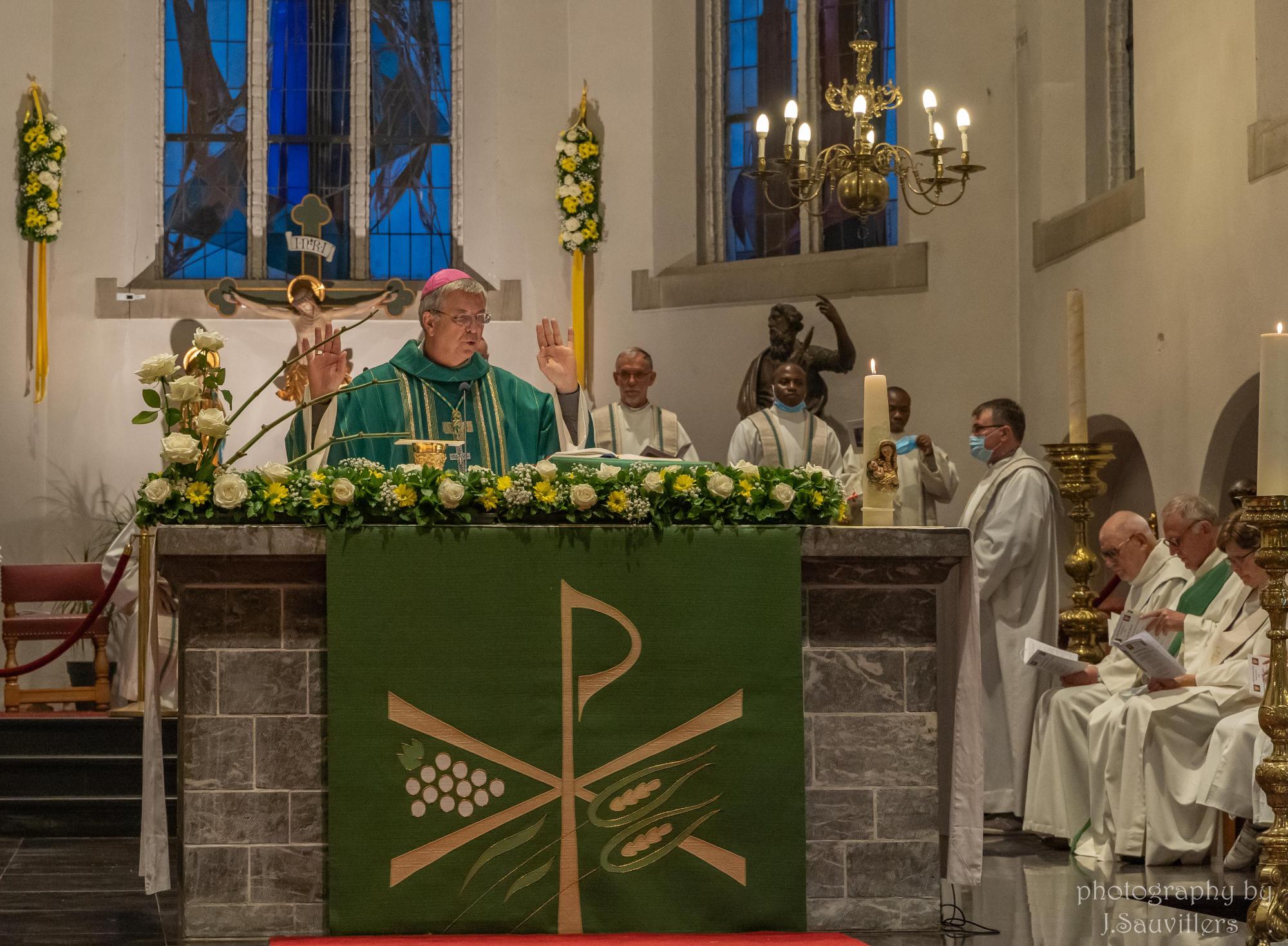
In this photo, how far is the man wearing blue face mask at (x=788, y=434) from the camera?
28.6ft

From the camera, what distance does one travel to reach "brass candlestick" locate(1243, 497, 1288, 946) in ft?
13.8

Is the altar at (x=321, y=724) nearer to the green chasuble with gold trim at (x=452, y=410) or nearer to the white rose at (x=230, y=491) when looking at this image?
the white rose at (x=230, y=491)

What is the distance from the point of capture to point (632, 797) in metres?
4.41

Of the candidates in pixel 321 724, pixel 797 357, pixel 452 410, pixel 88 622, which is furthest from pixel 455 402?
pixel 797 357

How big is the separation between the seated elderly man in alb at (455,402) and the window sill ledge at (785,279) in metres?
5.31

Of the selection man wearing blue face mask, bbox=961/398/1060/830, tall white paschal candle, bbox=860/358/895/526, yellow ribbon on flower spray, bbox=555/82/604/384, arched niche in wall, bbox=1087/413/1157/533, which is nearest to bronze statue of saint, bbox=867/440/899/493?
tall white paschal candle, bbox=860/358/895/526

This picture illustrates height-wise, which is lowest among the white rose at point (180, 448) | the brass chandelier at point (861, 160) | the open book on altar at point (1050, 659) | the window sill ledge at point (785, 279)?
the open book on altar at point (1050, 659)

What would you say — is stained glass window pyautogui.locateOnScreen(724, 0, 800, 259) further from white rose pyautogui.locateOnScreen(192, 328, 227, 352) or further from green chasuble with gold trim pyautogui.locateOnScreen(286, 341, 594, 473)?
white rose pyautogui.locateOnScreen(192, 328, 227, 352)

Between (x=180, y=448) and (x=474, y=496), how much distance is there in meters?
0.80

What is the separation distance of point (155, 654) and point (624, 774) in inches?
55.4

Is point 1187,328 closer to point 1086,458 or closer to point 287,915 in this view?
point 1086,458

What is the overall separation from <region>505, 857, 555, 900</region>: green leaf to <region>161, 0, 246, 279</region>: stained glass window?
322 inches

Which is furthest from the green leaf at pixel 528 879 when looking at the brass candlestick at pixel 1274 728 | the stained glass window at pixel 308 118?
the stained glass window at pixel 308 118

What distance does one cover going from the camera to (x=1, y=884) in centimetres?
576
